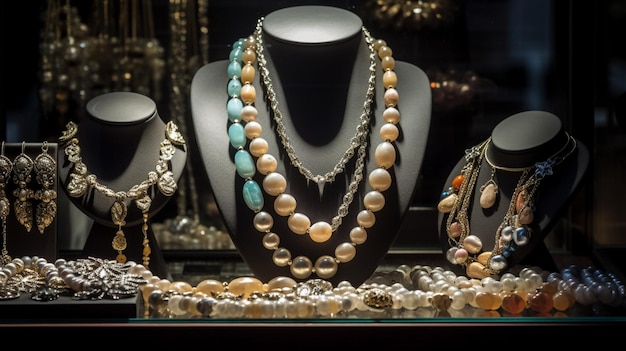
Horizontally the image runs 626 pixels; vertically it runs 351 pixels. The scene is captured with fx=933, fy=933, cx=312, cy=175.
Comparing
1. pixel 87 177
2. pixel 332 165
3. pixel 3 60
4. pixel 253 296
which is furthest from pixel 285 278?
pixel 3 60

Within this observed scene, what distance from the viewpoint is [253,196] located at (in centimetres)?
132

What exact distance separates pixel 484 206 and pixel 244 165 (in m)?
0.37

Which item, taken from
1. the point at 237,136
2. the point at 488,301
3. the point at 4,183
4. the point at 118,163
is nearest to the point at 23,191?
the point at 4,183

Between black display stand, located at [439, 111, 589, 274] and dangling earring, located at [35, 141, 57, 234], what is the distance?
594 millimetres

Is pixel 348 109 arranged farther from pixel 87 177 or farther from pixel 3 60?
pixel 3 60

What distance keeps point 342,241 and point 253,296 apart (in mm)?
191

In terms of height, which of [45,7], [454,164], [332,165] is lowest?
[454,164]

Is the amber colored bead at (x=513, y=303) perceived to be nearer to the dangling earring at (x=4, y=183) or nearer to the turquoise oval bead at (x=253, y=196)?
the turquoise oval bead at (x=253, y=196)

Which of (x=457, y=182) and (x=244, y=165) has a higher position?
(x=244, y=165)

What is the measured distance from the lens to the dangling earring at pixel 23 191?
1355 mm

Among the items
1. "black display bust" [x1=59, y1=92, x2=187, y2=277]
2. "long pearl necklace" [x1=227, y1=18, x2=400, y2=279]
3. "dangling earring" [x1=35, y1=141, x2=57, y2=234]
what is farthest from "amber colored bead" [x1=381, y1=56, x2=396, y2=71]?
"dangling earring" [x1=35, y1=141, x2=57, y2=234]

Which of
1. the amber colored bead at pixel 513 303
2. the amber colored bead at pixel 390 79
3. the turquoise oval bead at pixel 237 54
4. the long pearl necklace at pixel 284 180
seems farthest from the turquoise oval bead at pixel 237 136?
the amber colored bead at pixel 513 303

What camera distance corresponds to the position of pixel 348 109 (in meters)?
1.41

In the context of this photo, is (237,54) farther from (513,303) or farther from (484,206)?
(513,303)
